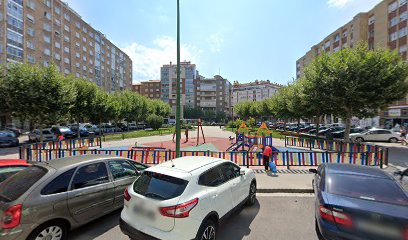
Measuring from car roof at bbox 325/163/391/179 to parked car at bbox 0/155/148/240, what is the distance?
4.92m

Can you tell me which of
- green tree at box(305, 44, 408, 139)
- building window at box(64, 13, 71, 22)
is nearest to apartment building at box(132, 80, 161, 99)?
building window at box(64, 13, 71, 22)

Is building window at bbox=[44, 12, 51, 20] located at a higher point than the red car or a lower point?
higher

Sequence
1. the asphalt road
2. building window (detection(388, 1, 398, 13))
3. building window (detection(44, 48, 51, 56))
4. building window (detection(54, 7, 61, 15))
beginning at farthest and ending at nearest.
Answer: building window (detection(54, 7, 61, 15)) < building window (detection(44, 48, 51, 56)) < building window (detection(388, 1, 398, 13)) < the asphalt road

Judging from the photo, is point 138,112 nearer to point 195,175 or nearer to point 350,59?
point 350,59

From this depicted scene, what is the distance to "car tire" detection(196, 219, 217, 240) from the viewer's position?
3265mm

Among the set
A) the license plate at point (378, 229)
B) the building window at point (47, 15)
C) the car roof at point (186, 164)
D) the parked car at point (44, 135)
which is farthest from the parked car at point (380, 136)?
the building window at point (47, 15)

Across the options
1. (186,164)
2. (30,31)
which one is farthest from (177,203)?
(30,31)

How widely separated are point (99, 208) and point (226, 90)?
318ft

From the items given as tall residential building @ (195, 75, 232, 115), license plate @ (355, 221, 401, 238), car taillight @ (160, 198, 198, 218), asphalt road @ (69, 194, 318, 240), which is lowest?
asphalt road @ (69, 194, 318, 240)

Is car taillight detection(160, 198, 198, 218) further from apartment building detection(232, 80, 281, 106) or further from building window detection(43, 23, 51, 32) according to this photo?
apartment building detection(232, 80, 281, 106)

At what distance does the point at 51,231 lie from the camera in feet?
11.4

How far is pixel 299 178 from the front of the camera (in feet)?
25.6

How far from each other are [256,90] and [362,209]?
112m

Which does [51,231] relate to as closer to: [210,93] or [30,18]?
[30,18]
